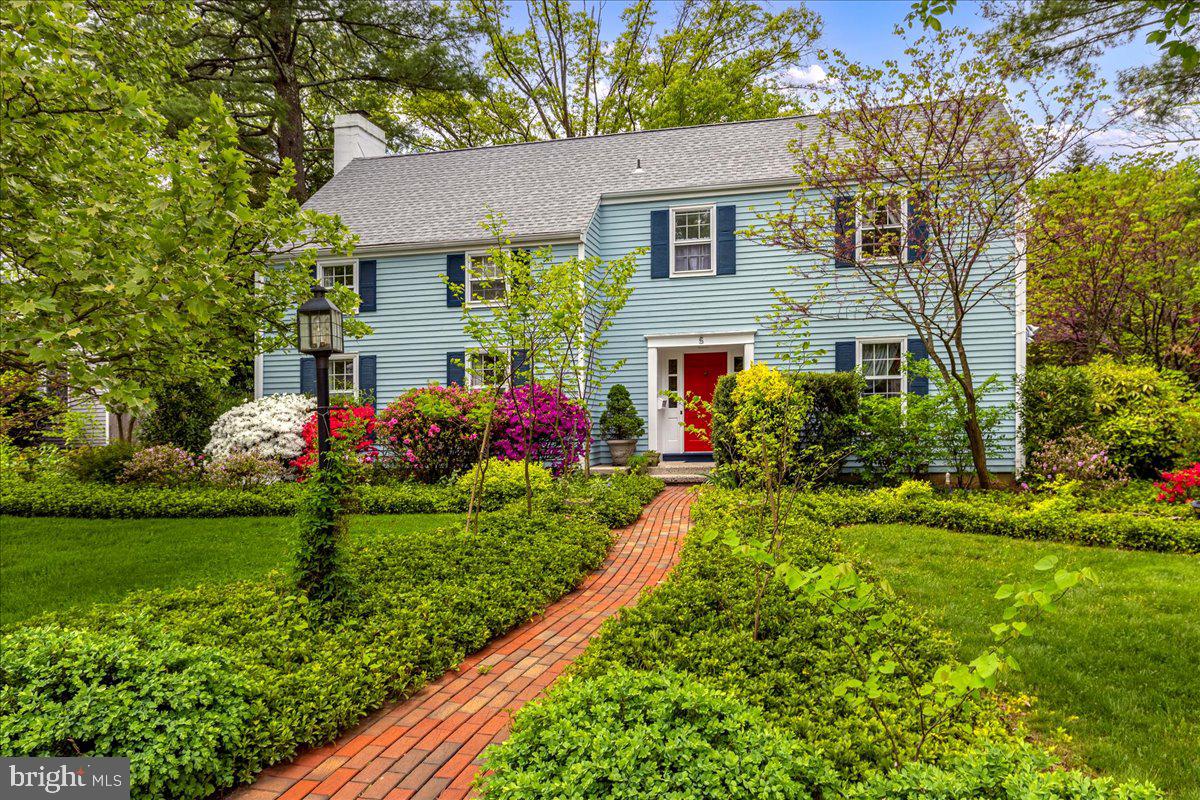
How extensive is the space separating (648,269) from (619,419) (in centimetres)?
306

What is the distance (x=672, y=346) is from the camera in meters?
13.1

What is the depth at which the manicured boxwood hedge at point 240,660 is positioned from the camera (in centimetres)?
276

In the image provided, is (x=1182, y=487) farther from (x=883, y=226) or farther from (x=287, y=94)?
(x=287, y=94)

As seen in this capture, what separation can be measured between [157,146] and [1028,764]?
857 cm

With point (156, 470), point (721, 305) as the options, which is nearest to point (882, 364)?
point (721, 305)

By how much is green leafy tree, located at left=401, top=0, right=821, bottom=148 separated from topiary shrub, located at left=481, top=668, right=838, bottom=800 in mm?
21246

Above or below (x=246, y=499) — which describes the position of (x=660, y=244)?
above

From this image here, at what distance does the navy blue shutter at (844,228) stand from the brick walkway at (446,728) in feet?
21.2

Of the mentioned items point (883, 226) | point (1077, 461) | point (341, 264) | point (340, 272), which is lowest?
point (1077, 461)

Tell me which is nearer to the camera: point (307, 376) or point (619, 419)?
point (619, 419)

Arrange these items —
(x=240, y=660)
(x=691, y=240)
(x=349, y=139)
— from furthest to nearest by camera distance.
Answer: (x=349, y=139)
(x=691, y=240)
(x=240, y=660)

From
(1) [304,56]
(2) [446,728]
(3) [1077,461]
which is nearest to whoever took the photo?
(2) [446,728]

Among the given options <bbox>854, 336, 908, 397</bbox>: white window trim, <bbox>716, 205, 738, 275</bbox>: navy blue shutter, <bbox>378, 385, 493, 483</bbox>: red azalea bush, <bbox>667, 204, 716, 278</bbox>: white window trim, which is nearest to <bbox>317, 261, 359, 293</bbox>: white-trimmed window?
<bbox>378, 385, 493, 483</bbox>: red azalea bush

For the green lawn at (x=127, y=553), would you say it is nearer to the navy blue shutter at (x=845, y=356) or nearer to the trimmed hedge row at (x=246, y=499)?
the trimmed hedge row at (x=246, y=499)
